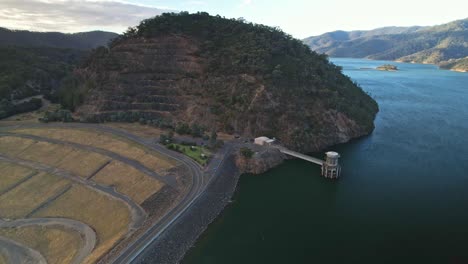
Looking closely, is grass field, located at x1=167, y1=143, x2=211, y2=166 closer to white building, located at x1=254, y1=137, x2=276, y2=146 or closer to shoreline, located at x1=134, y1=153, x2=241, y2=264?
shoreline, located at x1=134, y1=153, x2=241, y2=264

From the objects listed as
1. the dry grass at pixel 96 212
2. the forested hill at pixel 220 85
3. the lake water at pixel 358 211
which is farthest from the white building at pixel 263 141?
the dry grass at pixel 96 212

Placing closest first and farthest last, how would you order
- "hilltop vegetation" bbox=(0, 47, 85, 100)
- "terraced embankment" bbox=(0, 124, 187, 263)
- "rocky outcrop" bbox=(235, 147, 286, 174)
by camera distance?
"terraced embankment" bbox=(0, 124, 187, 263) → "rocky outcrop" bbox=(235, 147, 286, 174) → "hilltop vegetation" bbox=(0, 47, 85, 100)

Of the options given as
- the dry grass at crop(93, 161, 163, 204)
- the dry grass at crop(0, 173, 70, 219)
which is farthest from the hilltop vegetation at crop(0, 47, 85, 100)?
the dry grass at crop(93, 161, 163, 204)

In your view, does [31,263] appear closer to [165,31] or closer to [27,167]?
[27,167]

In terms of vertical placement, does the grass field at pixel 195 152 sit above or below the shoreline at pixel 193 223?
above

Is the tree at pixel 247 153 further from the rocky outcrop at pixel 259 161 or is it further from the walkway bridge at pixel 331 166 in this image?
the walkway bridge at pixel 331 166
